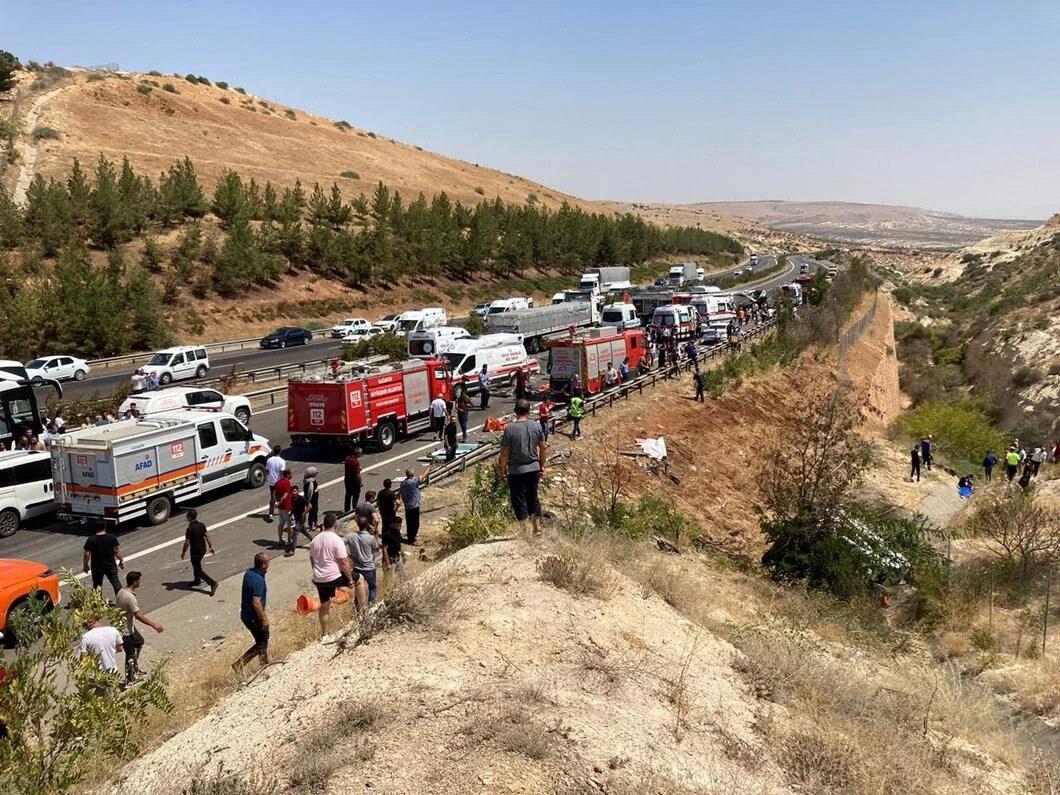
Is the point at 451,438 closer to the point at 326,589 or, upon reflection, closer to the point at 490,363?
the point at 490,363

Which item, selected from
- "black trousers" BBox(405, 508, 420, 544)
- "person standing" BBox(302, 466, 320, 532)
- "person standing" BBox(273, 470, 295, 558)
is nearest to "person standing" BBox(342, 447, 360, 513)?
"person standing" BBox(302, 466, 320, 532)

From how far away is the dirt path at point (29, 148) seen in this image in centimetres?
6688

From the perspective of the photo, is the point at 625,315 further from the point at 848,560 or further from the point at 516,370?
the point at 848,560

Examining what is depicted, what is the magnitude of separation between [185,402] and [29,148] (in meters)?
66.5

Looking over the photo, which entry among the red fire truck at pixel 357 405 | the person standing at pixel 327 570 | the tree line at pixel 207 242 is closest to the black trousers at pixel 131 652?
the person standing at pixel 327 570

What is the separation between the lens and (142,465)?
17.5 m

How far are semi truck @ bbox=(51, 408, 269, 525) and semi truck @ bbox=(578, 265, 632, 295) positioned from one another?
52159 mm

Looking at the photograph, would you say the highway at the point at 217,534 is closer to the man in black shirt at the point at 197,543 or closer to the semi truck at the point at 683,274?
the man in black shirt at the point at 197,543

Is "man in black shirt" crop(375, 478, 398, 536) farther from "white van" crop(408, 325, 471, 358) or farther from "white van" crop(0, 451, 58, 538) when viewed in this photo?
"white van" crop(408, 325, 471, 358)

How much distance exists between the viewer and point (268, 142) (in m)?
109

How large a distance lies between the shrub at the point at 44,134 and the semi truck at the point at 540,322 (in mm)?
60405

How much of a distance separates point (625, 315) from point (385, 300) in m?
30.7

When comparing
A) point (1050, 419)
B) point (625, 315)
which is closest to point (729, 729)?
point (625, 315)

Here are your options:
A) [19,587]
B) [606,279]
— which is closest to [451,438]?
[19,587]
